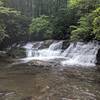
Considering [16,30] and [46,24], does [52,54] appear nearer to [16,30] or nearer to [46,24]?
[46,24]

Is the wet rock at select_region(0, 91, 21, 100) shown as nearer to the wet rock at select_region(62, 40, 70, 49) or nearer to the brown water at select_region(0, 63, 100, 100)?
the brown water at select_region(0, 63, 100, 100)

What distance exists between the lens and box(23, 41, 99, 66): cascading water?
16016 mm

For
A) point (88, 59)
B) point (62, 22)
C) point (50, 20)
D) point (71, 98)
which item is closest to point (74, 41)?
point (88, 59)

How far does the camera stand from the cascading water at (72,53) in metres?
16.0

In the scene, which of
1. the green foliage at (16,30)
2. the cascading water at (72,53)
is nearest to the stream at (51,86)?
the cascading water at (72,53)

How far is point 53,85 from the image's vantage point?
356 inches

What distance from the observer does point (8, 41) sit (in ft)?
94.9

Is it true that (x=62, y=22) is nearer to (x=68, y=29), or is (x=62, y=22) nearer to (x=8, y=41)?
(x=68, y=29)

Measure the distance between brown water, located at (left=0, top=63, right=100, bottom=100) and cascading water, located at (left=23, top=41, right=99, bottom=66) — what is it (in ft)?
13.0

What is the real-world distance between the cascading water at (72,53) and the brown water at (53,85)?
397 centimetres

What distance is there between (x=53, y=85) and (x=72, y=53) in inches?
373

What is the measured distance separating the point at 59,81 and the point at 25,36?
2100 centimetres

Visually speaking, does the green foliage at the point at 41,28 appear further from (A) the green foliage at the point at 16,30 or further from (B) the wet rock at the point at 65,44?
(B) the wet rock at the point at 65,44

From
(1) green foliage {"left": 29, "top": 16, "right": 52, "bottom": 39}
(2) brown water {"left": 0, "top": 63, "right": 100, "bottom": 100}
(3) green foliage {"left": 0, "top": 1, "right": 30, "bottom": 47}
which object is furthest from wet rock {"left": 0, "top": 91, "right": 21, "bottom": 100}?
(3) green foliage {"left": 0, "top": 1, "right": 30, "bottom": 47}
